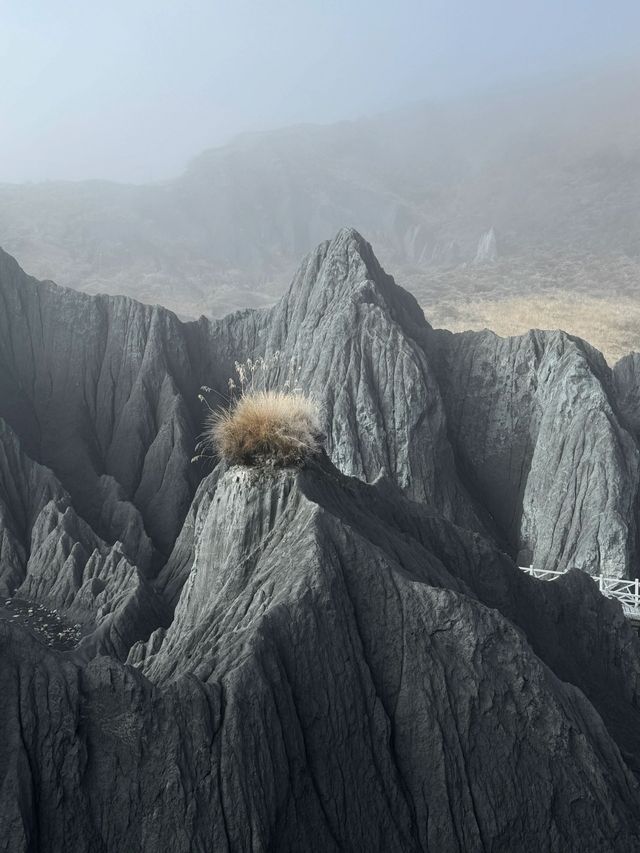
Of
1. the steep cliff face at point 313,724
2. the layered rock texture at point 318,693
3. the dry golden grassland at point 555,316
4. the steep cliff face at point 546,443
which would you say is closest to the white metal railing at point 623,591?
the steep cliff face at point 546,443

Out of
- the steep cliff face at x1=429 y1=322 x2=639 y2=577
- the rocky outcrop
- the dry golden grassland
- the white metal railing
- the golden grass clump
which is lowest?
the golden grass clump

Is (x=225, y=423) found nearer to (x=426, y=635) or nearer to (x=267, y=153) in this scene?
(x=426, y=635)

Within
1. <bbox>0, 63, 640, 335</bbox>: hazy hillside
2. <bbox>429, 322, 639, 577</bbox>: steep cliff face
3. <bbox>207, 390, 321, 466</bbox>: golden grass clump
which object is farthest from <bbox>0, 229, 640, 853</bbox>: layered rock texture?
<bbox>0, 63, 640, 335</bbox>: hazy hillside

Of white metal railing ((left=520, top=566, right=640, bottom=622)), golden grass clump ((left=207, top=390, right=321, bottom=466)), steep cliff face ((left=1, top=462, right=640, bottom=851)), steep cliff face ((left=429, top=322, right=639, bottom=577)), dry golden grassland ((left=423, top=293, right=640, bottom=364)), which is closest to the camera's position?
steep cliff face ((left=1, top=462, right=640, bottom=851))

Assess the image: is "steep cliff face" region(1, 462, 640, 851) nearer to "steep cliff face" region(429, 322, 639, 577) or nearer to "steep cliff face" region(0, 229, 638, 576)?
"steep cliff face" region(0, 229, 638, 576)

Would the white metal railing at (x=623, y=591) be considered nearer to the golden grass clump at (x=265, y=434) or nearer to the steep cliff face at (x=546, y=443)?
the steep cliff face at (x=546, y=443)
